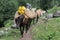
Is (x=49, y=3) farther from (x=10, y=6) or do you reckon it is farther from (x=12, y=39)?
(x=12, y=39)

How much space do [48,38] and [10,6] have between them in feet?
133

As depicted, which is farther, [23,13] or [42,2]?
A: [42,2]

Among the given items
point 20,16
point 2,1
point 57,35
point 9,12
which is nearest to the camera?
point 57,35

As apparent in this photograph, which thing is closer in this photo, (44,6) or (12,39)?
(12,39)

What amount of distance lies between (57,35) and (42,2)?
90.8ft

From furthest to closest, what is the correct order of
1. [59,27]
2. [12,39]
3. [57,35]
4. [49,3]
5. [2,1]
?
[2,1] < [49,3] < [12,39] < [59,27] < [57,35]

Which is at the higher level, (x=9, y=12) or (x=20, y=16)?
(x=20, y=16)

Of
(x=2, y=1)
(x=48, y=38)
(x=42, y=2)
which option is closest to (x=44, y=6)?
(x=42, y=2)

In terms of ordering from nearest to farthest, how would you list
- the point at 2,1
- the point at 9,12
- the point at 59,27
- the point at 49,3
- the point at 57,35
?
the point at 57,35 < the point at 59,27 < the point at 49,3 < the point at 2,1 < the point at 9,12

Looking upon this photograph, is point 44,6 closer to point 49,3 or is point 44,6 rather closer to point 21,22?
point 49,3

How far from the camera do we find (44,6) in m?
40.2

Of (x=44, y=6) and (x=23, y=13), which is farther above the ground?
(x=23, y=13)

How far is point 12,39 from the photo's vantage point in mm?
16844

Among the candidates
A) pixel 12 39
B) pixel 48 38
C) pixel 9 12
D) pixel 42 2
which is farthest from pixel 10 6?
pixel 48 38
